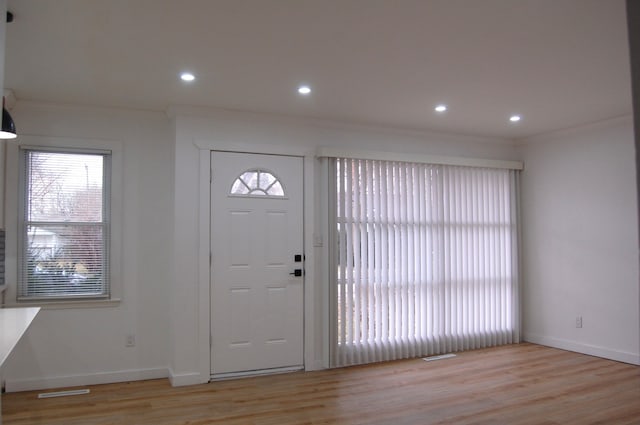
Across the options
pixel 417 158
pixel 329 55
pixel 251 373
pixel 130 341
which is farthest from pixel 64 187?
pixel 417 158

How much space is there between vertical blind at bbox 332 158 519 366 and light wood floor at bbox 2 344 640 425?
49cm

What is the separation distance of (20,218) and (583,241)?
5907 millimetres

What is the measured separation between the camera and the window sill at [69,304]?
4.22 metres

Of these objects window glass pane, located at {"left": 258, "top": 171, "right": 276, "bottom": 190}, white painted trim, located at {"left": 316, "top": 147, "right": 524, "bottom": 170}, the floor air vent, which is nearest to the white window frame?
window glass pane, located at {"left": 258, "top": 171, "right": 276, "bottom": 190}

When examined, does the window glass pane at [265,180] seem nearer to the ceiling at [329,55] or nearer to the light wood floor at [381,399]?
the ceiling at [329,55]

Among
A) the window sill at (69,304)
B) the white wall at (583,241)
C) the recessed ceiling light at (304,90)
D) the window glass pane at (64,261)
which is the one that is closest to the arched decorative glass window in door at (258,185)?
the recessed ceiling light at (304,90)

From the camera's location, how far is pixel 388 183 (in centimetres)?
536

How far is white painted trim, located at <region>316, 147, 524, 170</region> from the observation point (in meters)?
5.02

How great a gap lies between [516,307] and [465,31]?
165 inches

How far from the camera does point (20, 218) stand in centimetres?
425

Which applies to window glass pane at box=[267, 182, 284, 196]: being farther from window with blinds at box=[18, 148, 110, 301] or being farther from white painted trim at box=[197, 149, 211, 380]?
window with blinds at box=[18, 148, 110, 301]

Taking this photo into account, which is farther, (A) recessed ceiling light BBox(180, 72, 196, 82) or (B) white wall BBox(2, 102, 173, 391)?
(B) white wall BBox(2, 102, 173, 391)

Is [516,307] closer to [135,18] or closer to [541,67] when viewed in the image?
[541,67]

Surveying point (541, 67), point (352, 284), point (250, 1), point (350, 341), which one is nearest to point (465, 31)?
point (541, 67)
